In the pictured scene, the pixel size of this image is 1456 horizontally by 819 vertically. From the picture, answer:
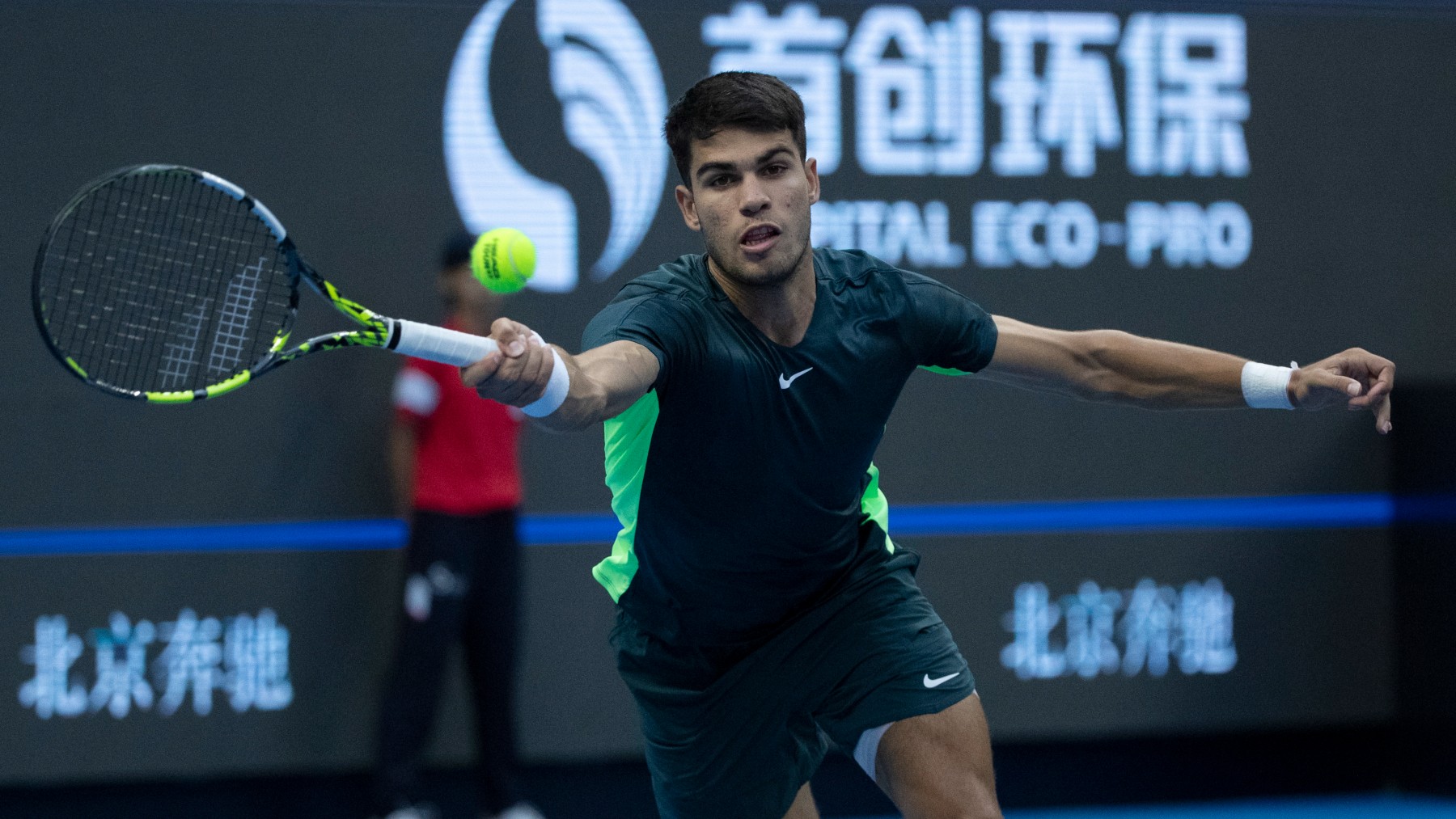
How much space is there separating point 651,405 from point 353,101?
9.11ft

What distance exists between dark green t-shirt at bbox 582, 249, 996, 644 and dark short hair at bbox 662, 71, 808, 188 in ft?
0.88

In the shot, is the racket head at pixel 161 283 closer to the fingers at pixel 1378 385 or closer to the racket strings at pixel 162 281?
the racket strings at pixel 162 281

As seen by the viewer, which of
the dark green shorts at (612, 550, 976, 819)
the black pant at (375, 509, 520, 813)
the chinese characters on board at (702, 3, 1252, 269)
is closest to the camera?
the dark green shorts at (612, 550, 976, 819)

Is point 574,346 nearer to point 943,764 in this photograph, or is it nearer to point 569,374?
point 943,764

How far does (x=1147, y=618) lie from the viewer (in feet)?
18.6

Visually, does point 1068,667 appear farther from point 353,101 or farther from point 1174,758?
point 353,101

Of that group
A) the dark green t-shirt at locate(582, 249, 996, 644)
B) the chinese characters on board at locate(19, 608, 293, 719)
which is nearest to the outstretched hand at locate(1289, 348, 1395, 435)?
the dark green t-shirt at locate(582, 249, 996, 644)

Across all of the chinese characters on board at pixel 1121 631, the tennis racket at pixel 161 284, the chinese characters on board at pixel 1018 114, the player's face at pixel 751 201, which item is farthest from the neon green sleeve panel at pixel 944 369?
the chinese characters on board at pixel 1121 631

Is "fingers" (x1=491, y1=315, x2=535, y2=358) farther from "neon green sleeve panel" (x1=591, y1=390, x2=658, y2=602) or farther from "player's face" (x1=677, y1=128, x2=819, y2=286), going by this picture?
"player's face" (x1=677, y1=128, x2=819, y2=286)

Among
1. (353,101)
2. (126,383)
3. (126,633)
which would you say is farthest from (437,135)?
(126,633)

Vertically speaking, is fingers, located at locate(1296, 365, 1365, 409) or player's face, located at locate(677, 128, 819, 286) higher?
player's face, located at locate(677, 128, 819, 286)

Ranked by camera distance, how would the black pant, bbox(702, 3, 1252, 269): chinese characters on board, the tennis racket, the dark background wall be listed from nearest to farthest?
the tennis racket
the black pant
the dark background wall
bbox(702, 3, 1252, 269): chinese characters on board

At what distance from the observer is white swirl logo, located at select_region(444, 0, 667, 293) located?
5.32m

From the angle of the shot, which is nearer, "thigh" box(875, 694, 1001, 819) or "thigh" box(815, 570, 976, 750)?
"thigh" box(875, 694, 1001, 819)
